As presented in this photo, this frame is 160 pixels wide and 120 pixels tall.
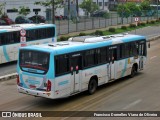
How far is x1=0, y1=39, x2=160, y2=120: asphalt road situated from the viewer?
15.2 metres

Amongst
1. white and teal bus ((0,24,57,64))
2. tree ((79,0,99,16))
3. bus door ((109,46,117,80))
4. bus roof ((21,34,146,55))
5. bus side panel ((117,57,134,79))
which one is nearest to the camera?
bus roof ((21,34,146,55))

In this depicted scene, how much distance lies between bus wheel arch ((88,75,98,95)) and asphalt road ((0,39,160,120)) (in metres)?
0.22

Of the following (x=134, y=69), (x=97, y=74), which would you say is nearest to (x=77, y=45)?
(x=97, y=74)

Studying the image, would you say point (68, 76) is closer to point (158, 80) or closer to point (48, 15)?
point (158, 80)

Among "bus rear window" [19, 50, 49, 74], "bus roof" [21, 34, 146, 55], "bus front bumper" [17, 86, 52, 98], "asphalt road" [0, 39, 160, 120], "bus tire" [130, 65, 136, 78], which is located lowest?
"asphalt road" [0, 39, 160, 120]

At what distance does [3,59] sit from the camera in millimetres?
26297

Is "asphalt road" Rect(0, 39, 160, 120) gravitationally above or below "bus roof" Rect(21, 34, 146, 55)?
below

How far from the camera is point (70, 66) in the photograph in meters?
16.0

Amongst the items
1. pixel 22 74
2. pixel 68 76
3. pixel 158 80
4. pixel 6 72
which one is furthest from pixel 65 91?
pixel 6 72

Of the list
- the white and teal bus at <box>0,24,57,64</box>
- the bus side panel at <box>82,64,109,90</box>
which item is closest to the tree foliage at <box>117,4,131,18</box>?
the white and teal bus at <box>0,24,57,64</box>

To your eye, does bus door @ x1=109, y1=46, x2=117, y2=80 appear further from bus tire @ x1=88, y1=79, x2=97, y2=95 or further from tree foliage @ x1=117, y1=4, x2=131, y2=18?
tree foliage @ x1=117, y1=4, x2=131, y2=18

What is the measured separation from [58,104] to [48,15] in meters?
62.3

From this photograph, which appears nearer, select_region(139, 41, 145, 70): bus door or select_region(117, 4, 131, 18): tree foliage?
select_region(139, 41, 145, 70): bus door

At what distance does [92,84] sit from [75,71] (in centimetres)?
169
